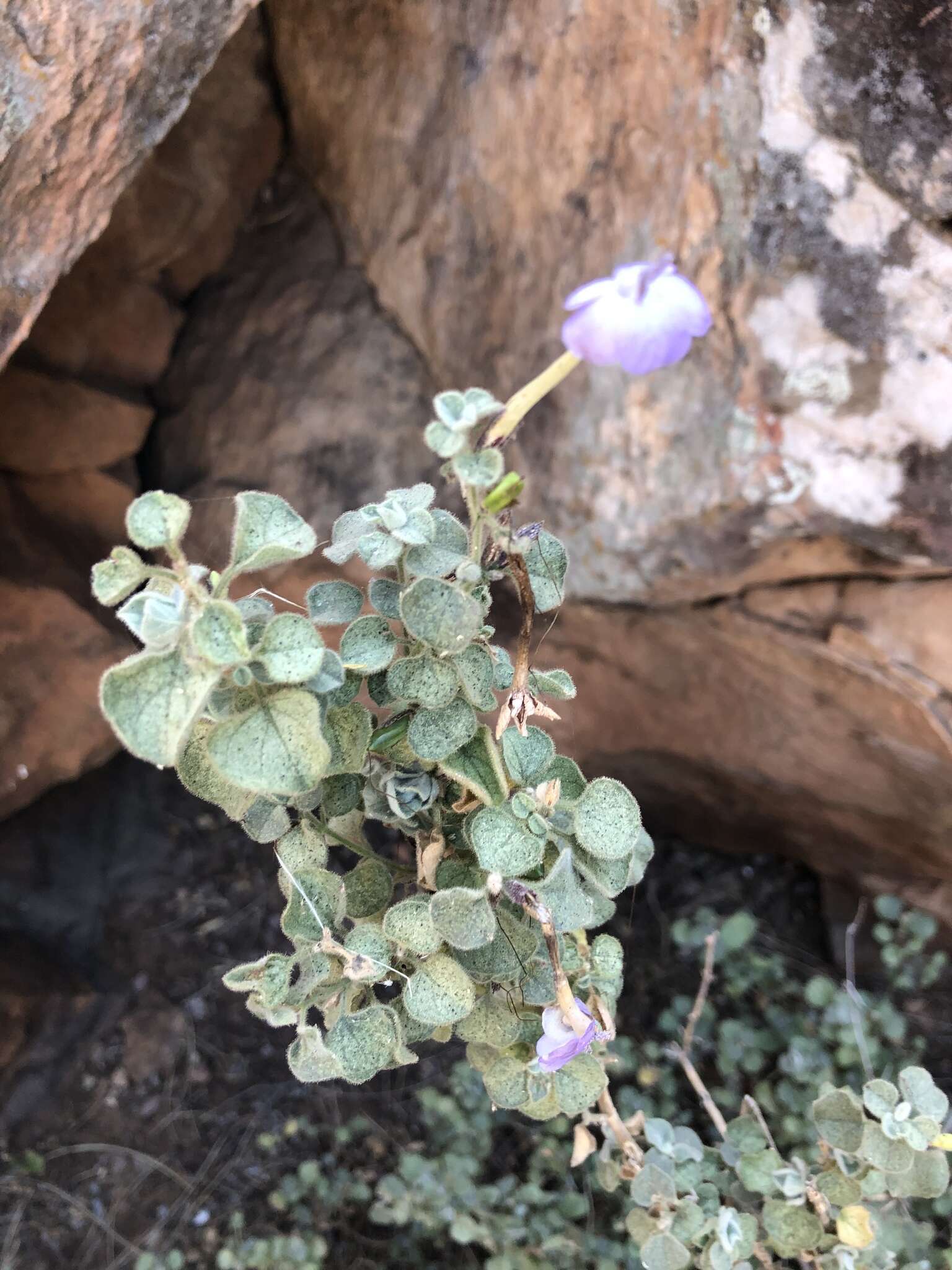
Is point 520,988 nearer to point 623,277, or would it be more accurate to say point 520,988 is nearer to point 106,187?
point 623,277

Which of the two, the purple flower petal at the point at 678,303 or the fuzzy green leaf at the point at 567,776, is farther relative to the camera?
the fuzzy green leaf at the point at 567,776

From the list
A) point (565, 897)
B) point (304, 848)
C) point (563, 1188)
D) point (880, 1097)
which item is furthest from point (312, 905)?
point (563, 1188)

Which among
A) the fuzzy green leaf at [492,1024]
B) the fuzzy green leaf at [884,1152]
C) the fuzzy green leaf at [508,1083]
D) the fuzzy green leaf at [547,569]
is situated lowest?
the fuzzy green leaf at [884,1152]

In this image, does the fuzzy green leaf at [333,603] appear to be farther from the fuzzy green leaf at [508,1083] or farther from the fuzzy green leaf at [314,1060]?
the fuzzy green leaf at [508,1083]

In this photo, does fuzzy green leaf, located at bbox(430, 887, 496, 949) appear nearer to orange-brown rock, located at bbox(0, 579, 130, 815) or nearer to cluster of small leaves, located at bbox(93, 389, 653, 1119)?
cluster of small leaves, located at bbox(93, 389, 653, 1119)

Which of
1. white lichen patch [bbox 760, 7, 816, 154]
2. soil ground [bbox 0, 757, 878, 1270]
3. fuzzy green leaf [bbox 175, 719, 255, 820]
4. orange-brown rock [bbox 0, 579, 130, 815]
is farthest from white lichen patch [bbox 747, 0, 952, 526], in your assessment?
orange-brown rock [bbox 0, 579, 130, 815]

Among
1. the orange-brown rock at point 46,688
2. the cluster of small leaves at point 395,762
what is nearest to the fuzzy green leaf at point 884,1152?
the cluster of small leaves at point 395,762
